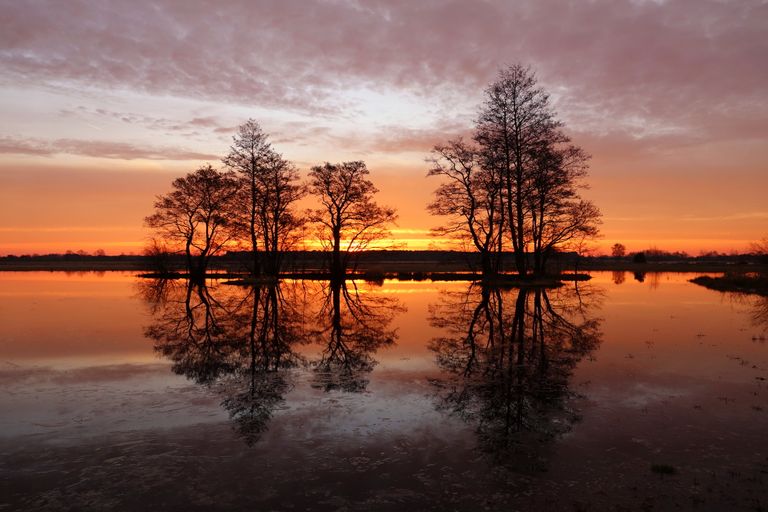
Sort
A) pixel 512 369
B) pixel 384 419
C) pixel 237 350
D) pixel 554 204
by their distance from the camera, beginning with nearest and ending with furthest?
1. pixel 384 419
2. pixel 512 369
3. pixel 237 350
4. pixel 554 204

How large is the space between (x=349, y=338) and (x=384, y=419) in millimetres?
8413

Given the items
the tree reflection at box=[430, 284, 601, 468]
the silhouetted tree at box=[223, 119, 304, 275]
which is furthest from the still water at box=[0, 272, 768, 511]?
the silhouetted tree at box=[223, 119, 304, 275]

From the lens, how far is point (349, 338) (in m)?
16.5

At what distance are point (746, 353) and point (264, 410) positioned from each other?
516 inches

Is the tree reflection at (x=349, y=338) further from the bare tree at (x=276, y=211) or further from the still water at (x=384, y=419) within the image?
the bare tree at (x=276, y=211)

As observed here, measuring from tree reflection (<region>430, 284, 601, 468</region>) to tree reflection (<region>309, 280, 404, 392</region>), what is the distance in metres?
1.80

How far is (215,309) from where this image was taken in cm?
2473

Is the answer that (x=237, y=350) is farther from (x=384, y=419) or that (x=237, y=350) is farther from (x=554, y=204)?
(x=554, y=204)

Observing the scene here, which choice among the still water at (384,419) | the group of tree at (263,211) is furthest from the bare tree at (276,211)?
the still water at (384,419)

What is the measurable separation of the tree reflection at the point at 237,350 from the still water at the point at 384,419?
9 cm

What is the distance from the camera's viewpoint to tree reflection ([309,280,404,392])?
1103cm

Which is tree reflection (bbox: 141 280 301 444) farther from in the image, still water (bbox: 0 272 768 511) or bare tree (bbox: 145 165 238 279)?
bare tree (bbox: 145 165 238 279)

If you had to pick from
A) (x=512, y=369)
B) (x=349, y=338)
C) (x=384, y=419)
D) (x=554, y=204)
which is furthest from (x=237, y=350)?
(x=554, y=204)

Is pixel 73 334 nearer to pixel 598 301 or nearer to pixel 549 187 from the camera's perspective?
pixel 598 301
